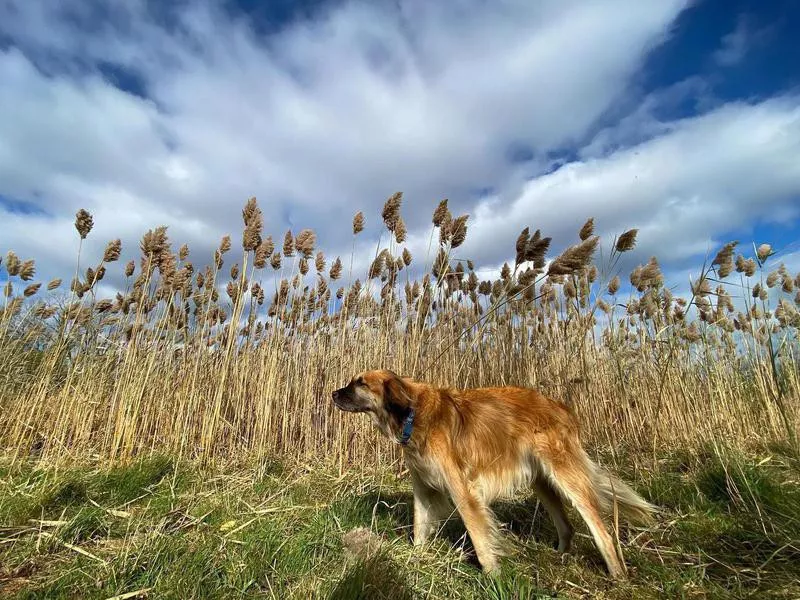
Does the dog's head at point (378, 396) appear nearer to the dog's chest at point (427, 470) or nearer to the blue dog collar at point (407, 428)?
the blue dog collar at point (407, 428)

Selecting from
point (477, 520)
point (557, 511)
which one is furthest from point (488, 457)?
point (557, 511)

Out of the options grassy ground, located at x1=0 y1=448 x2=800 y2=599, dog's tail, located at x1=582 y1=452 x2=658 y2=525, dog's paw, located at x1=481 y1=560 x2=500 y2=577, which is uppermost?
dog's tail, located at x1=582 y1=452 x2=658 y2=525

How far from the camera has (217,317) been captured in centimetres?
669

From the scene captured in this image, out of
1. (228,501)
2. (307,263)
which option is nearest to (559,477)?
(228,501)

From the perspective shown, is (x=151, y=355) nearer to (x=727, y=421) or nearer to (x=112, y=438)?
(x=112, y=438)

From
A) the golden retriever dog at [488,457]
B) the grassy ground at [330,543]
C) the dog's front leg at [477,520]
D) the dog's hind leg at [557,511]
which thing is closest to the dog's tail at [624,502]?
the golden retriever dog at [488,457]

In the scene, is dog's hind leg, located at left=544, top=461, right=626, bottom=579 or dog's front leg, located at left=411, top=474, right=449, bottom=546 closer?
dog's hind leg, located at left=544, top=461, right=626, bottom=579

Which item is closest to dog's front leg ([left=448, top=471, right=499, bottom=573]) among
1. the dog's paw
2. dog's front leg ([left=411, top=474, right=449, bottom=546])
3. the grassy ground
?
the dog's paw

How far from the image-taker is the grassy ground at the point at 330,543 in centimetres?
228

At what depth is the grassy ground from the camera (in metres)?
2.28

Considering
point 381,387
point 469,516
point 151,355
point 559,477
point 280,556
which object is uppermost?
point 151,355

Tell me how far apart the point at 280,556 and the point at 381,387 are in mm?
1366

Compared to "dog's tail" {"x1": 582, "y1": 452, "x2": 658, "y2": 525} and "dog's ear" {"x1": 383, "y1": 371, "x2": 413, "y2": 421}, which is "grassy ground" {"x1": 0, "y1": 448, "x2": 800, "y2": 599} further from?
"dog's ear" {"x1": 383, "y1": 371, "x2": 413, "y2": 421}

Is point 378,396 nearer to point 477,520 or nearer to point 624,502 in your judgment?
point 477,520
